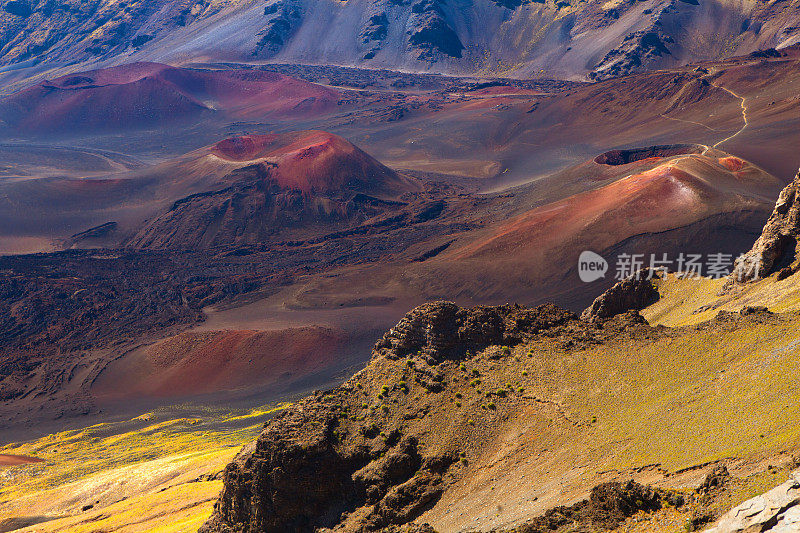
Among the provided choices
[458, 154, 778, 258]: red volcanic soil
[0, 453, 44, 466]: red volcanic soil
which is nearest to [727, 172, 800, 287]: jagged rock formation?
[458, 154, 778, 258]: red volcanic soil

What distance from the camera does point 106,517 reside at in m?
27.8

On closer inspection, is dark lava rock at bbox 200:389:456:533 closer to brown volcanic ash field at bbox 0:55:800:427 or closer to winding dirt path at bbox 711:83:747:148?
brown volcanic ash field at bbox 0:55:800:427

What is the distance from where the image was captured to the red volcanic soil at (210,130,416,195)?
283ft

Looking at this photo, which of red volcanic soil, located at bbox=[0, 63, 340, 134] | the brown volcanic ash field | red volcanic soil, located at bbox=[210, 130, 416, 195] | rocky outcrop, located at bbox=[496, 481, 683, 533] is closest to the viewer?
rocky outcrop, located at bbox=[496, 481, 683, 533]

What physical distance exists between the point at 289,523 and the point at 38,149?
12943 centimetres

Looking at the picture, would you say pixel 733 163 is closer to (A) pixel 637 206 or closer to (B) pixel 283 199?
(A) pixel 637 206

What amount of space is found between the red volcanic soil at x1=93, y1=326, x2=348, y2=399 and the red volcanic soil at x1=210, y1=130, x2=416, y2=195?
3641 centimetres

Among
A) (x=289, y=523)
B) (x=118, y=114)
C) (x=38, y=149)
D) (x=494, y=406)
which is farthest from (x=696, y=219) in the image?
(x=118, y=114)

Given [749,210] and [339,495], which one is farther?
[749,210]

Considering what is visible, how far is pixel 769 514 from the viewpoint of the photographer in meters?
8.71

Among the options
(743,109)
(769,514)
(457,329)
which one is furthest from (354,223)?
(769,514)

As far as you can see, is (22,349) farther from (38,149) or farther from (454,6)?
(454,6)

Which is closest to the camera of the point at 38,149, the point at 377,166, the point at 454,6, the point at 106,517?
the point at 106,517

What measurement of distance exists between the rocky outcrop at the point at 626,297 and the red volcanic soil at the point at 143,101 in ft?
414
